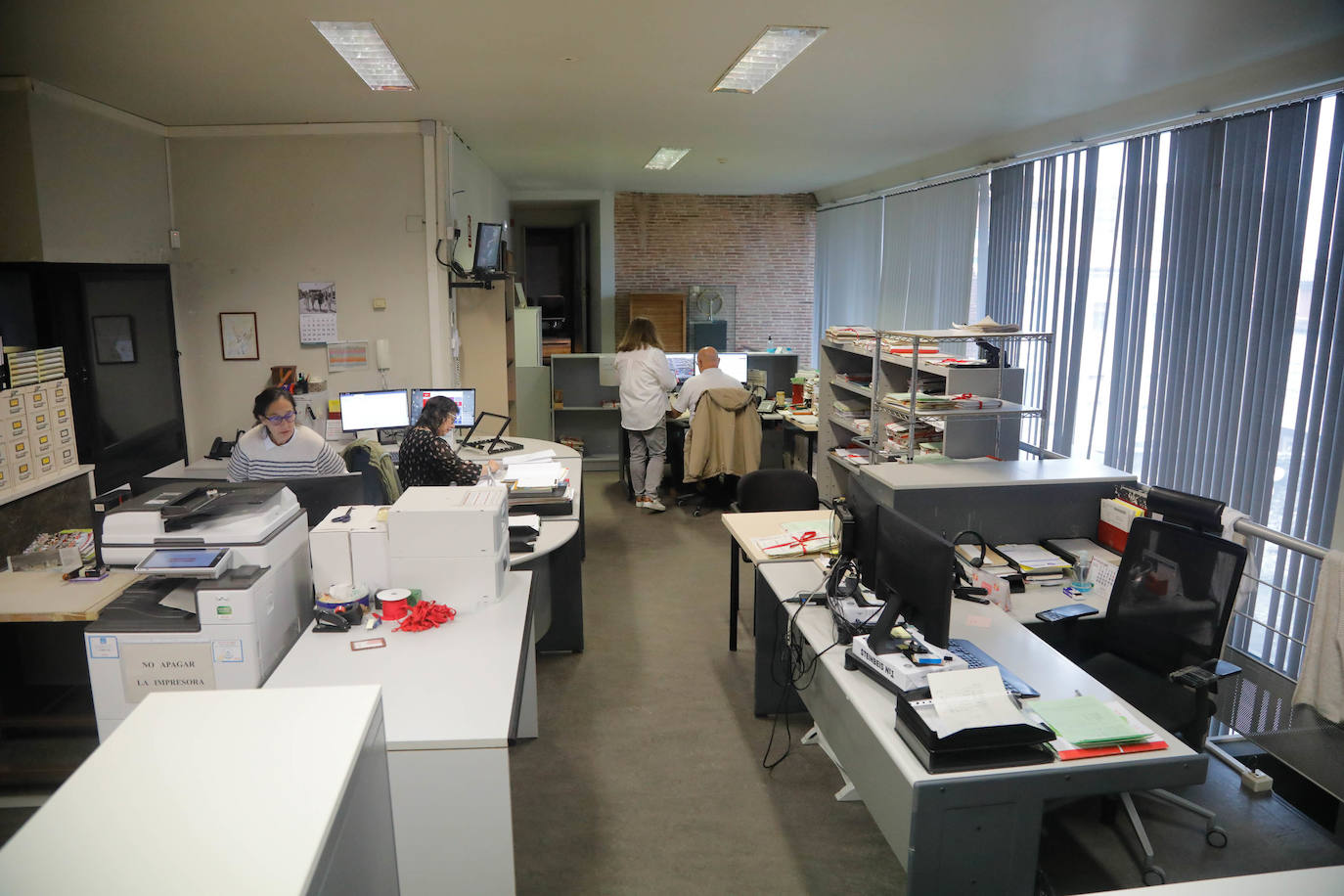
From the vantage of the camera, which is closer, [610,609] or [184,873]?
[184,873]

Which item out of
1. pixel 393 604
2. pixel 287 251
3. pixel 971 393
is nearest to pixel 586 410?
pixel 287 251

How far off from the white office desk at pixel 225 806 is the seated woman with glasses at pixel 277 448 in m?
3.35

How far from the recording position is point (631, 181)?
31.4 feet

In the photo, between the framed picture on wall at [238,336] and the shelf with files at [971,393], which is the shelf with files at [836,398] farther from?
the framed picture on wall at [238,336]

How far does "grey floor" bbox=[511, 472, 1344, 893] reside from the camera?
2.74m

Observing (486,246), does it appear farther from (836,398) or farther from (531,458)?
(836,398)

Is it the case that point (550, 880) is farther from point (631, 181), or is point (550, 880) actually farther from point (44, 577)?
point (631, 181)

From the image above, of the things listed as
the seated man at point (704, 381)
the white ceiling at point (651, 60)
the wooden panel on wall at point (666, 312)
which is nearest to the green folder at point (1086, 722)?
the white ceiling at point (651, 60)

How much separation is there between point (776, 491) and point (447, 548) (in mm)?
2305

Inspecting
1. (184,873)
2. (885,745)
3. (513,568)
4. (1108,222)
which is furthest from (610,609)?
(184,873)

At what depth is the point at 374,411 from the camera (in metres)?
5.73

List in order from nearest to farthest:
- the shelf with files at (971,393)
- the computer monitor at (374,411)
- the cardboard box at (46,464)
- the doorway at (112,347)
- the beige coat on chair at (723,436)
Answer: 1. the cardboard box at (46,464)
2. the shelf with files at (971,393)
3. the doorway at (112,347)
4. the computer monitor at (374,411)
5. the beige coat on chair at (723,436)

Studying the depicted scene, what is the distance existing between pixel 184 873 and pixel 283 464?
378 cm

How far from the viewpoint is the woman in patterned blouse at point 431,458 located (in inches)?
165
